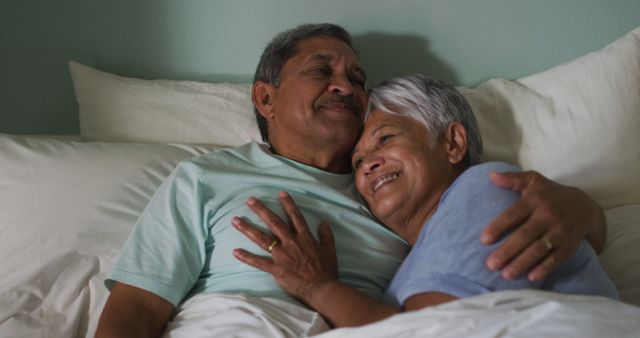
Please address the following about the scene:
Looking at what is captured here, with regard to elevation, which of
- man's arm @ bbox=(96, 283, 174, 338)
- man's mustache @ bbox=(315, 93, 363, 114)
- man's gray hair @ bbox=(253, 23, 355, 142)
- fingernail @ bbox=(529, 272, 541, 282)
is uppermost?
man's gray hair @ bbox=(253, 23, 355, 142)

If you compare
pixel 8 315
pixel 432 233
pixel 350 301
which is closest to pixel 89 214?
pixel 8 315

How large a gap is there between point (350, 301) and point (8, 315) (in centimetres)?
68

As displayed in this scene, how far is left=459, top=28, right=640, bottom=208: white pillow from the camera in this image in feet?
4.93

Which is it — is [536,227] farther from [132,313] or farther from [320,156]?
[132,313]

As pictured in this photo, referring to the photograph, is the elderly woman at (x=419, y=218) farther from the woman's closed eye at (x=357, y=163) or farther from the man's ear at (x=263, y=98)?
the man's ear at (x=263, y=98)

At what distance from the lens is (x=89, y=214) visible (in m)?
1.31

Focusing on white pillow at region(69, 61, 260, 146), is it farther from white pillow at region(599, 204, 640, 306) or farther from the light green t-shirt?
white pillow at region(599, 204, 640, 306)

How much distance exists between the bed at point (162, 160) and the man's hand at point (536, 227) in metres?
0.07

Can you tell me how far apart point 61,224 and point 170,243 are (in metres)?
0.28

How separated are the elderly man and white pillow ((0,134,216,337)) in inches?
5.0

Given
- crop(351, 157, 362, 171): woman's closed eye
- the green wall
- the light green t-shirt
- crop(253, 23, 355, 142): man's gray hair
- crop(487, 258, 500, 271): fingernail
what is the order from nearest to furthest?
crop(487, 258, 500, 271): fingernail < the light green t-shirt < crop(351, 157, 362, 171): woman's closed eye < crop(253, 23, 355, 142): man's gray hair < the green wall

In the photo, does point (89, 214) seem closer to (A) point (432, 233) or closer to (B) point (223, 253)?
(B) point (223, 253)

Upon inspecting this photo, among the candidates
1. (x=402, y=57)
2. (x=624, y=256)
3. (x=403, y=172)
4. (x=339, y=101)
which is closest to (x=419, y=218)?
(x=403, y=172)

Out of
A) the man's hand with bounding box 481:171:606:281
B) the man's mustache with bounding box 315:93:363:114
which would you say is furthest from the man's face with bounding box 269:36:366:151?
the man's hand with bounding box 481:171:606:281
